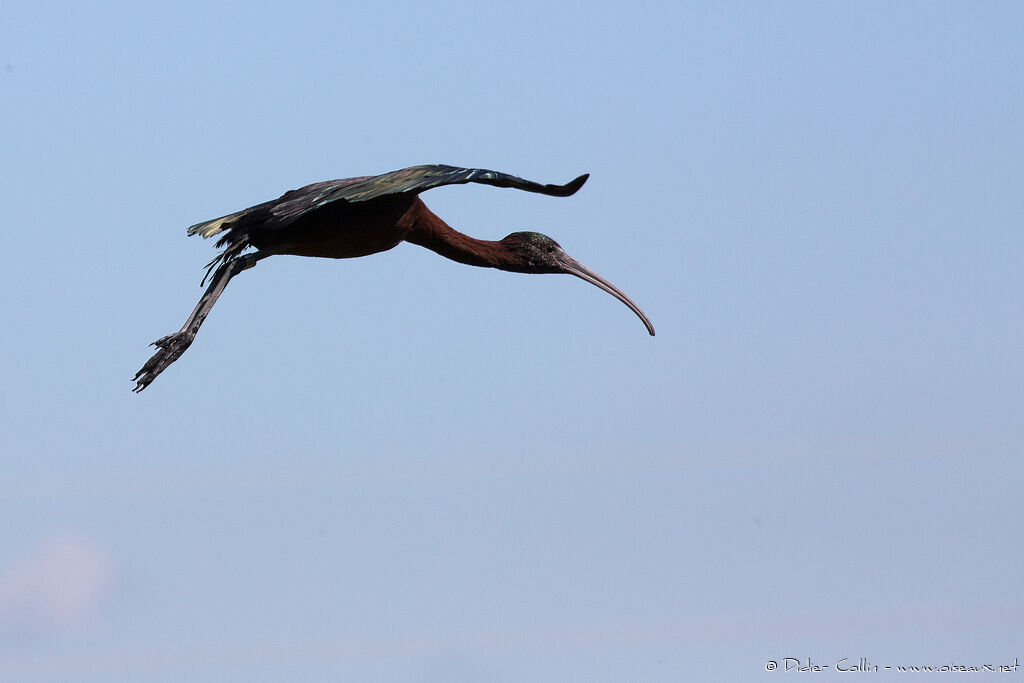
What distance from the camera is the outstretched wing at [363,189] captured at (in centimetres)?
1329

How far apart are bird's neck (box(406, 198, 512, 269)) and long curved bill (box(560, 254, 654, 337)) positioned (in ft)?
2.71

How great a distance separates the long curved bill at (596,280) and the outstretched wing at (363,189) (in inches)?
125

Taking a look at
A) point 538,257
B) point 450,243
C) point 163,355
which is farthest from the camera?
point 538,257

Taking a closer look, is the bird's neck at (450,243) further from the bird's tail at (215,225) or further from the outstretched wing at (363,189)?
the bird's tail at (215,225)

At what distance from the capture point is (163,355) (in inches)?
561

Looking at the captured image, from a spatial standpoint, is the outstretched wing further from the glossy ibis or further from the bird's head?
the bird's head

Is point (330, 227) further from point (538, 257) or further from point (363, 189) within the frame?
point (538, 257)

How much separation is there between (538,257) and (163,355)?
15.8 ft

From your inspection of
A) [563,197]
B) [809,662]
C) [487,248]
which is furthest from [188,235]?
[809,662]

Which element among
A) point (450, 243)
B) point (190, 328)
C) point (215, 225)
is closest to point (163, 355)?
point (190, 328)

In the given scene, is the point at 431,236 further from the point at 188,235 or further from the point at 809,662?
the point at 809,662

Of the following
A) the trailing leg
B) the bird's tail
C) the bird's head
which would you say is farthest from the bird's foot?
the bird's head

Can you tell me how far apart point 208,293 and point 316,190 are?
4.98 feet

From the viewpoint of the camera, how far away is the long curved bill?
1764 centimetres
